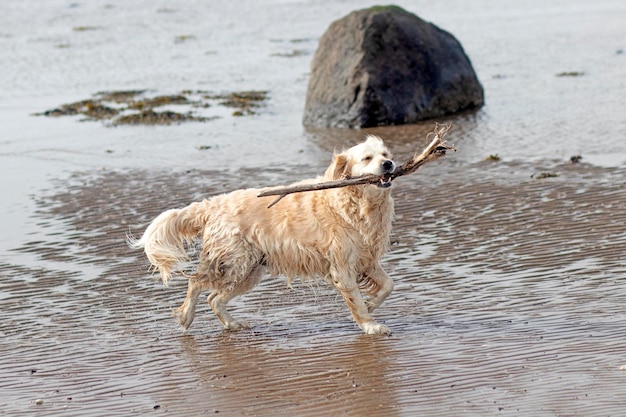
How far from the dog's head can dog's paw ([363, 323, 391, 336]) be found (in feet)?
3.30

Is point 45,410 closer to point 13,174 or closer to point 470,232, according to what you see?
point 470,232

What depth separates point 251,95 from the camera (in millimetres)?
18547

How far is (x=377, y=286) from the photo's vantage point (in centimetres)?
769

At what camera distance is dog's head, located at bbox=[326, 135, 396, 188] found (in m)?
7.29

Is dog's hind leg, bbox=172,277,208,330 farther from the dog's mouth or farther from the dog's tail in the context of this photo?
the dog's mouth

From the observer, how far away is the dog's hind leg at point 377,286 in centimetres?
764

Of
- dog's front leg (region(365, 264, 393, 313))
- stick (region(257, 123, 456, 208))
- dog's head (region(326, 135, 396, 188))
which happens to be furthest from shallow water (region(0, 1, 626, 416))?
dog's head (region(326, 135, 396, 188))

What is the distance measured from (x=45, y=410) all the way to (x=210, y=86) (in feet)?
47.0

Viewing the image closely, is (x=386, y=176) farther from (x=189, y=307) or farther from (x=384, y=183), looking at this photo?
(x=189, y=307)

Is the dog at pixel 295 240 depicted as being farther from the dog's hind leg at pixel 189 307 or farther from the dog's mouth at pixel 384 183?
the dog's mouth at pixel 384 183

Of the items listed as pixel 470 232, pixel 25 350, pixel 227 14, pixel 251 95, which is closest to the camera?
pixel 25 350

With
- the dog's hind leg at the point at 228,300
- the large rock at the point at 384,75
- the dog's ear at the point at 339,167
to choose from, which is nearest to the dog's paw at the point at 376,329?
the dog's hind leg at the point at 228,300

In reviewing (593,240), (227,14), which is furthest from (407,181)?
(227,14)

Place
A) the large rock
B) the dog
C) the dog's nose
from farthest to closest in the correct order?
the large rock
the dog
the dog's nose
